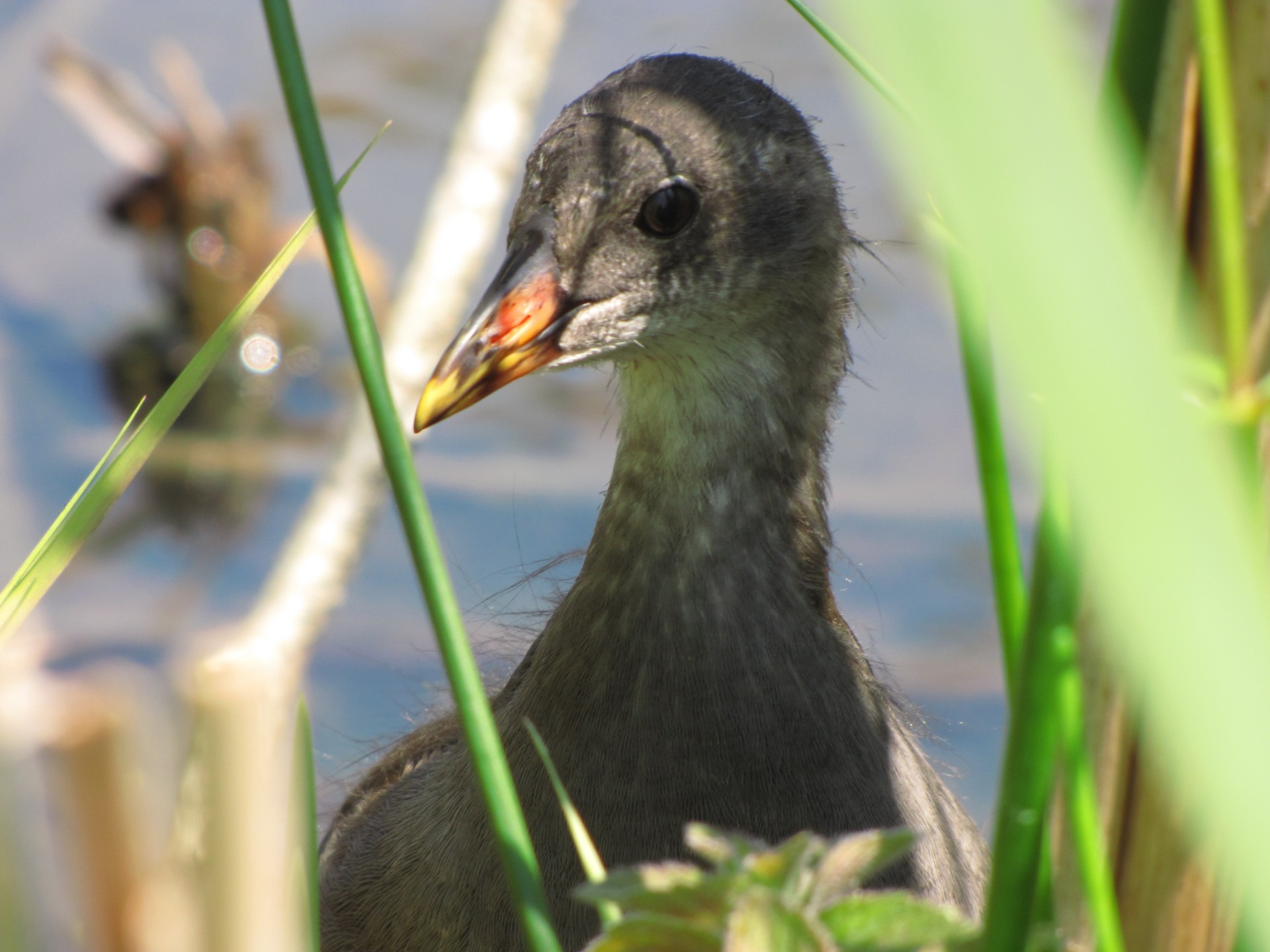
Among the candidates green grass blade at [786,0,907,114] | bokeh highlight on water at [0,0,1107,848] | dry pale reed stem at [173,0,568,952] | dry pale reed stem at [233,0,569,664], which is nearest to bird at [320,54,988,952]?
dry pale reed stem at [173,0,568,952]

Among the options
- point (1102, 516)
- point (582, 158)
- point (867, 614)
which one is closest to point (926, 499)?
point (867, 614)

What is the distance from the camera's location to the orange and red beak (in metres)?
1.35

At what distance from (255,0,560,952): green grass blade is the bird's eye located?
86 centimetres

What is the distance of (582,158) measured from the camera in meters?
1.52

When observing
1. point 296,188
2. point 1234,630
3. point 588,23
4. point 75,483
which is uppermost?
point 588,23

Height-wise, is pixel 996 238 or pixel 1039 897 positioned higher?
pixel 996 238

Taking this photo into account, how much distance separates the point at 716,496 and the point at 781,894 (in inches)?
41.1

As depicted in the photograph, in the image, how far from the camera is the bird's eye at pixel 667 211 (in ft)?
5.04

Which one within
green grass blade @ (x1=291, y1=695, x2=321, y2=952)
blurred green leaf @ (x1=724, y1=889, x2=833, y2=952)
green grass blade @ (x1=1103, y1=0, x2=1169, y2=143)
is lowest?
blurred green leaf @ (x1=724, y1=889, x2=833, y2=952)

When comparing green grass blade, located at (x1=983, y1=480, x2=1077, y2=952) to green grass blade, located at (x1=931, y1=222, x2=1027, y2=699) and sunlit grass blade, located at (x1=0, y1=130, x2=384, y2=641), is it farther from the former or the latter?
sunlit grass blade, located at (x1=0, y1=130, x2=384, y2=641)

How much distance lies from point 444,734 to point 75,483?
2.41m

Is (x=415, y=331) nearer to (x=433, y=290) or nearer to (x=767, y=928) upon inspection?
(x=433, y=290)

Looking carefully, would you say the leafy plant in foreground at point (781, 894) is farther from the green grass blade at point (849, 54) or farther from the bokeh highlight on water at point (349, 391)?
the bokeh highlight on water at point (349, 391)

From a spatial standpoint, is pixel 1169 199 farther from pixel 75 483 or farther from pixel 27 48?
pixel 27 48
